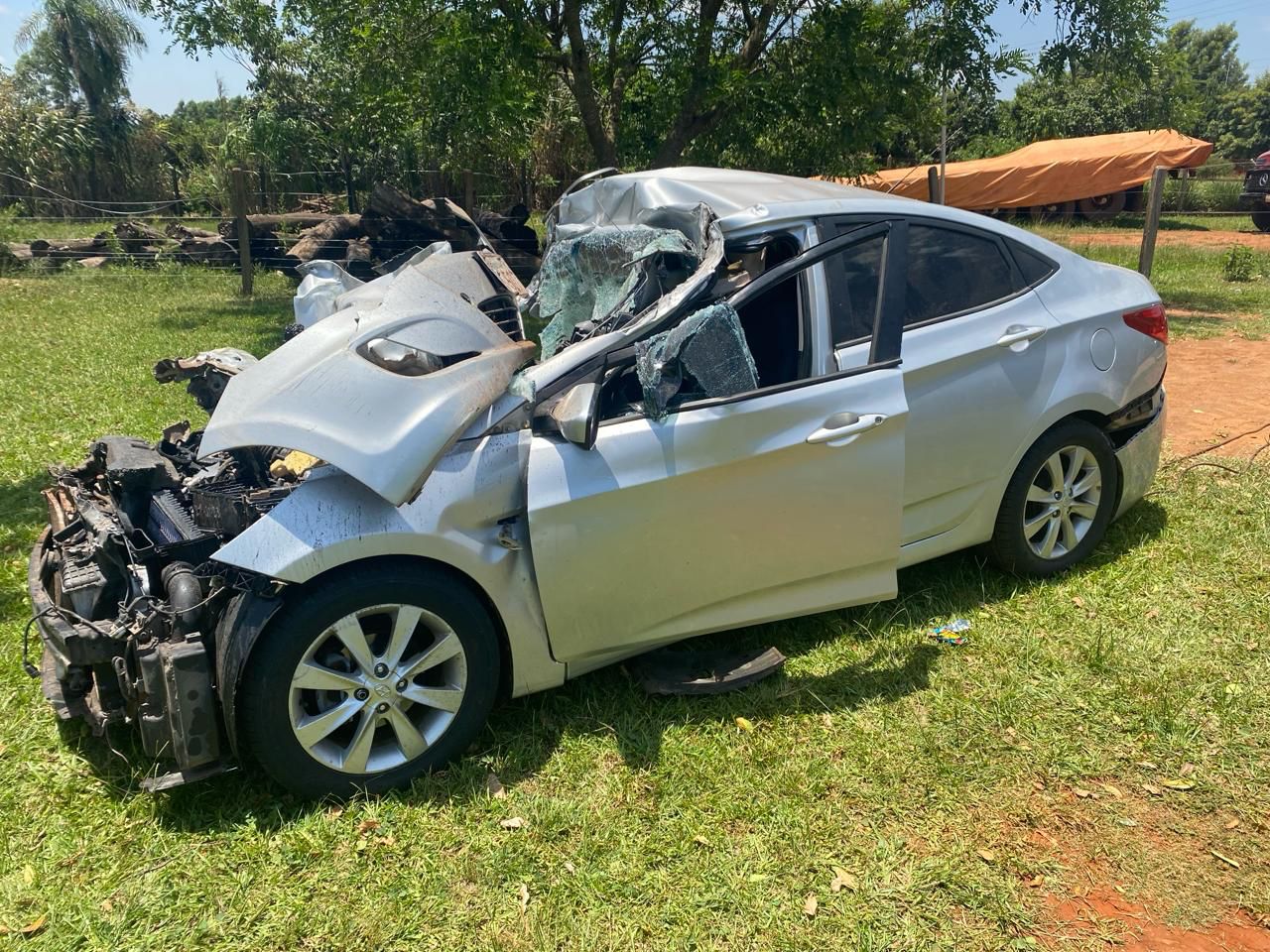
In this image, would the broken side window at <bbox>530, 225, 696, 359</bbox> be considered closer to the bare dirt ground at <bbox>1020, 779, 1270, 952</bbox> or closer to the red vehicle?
the bare dirt ground at <bbox>1020, 779, 1270, 952</bbox>

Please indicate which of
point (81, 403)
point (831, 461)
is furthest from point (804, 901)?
point (81, 403)

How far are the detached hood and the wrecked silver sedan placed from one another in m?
0.01

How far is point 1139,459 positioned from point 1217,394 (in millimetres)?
4168

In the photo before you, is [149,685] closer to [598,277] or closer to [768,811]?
[768,811]

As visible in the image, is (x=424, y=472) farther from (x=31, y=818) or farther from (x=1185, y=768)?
(x=1185, y=768)

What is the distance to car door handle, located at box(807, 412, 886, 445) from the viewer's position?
10.8 feet

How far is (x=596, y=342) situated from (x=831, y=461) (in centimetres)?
93

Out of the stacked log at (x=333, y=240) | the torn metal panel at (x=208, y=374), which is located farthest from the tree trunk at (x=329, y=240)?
the torn metal panel at (x=208, y=374)

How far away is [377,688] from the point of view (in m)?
2.89

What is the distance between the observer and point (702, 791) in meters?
3.04

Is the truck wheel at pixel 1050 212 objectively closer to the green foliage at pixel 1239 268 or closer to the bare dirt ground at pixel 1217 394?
the green foliage at pixel 1239 268

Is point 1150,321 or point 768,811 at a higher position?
point 1150,321

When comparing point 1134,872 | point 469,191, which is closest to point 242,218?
point 469,191

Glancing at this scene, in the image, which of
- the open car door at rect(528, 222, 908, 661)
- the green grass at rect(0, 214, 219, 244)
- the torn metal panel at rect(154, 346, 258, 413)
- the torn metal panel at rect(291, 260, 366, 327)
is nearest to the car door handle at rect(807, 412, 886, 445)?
the open car door at rect(528, 222, 908, 661)
